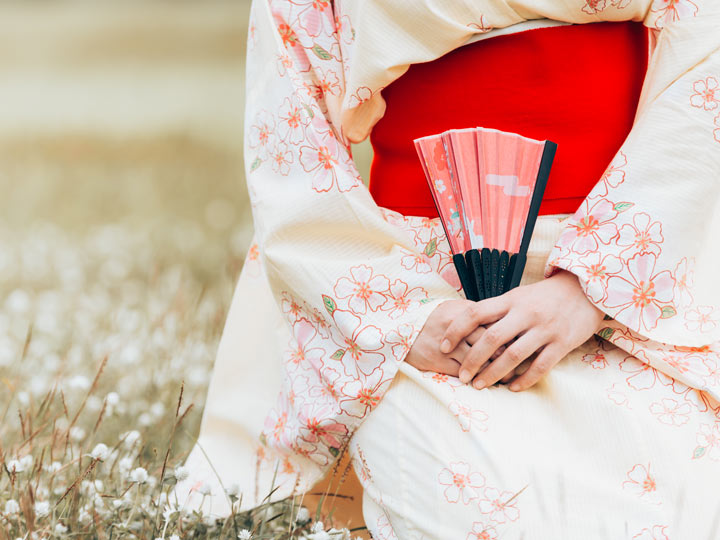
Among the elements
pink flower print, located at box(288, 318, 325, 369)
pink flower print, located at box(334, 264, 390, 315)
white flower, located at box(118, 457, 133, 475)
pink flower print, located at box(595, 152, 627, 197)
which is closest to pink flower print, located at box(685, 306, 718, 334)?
pink flower print, located at box(595, 152, 627, 197)

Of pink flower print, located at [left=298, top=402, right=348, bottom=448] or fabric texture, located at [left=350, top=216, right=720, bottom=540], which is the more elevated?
fabric texture, located at [left=350, top=216, right=720, bottom=540]

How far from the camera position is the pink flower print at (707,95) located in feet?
3.90

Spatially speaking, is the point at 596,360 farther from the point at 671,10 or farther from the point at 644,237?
the point at 671,10

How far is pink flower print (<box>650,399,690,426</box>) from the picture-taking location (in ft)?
3.72

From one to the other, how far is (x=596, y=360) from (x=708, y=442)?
177 mm

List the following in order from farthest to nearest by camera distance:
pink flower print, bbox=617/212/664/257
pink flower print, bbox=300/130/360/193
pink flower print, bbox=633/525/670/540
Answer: pink flower print, bbox=300/130/360/193 < pink flower print, bbox=617/212/664/257 < pink flower print, bbox=633/525/670/540

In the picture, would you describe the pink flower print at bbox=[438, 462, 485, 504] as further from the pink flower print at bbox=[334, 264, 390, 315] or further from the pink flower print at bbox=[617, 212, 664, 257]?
the pink flower print at bbox=[617, 212, 664, 257]

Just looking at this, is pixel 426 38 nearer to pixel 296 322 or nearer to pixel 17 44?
pixel 296 322

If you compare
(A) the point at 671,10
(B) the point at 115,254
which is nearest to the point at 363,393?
(A) the point at 671,10

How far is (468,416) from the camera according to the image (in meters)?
1.13

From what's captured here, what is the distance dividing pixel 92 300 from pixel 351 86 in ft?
5.66

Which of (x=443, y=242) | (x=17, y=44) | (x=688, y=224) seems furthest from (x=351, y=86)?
(x=17, y=44)

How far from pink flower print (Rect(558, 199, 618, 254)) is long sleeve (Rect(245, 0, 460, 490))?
0.62 ft

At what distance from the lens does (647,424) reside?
1.12 meters
